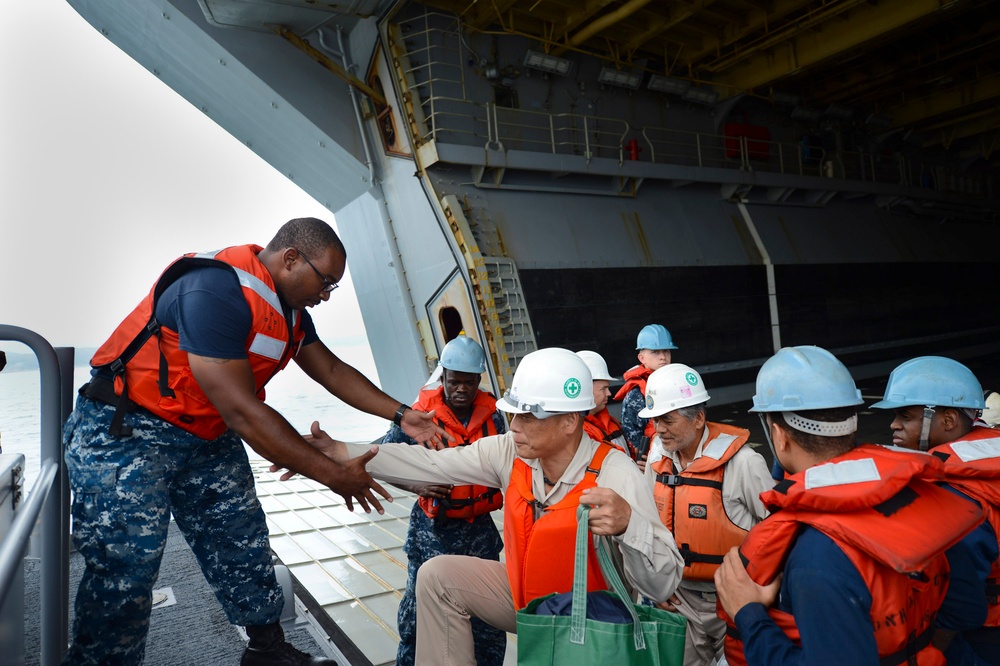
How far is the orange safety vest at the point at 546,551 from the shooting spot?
196 cm

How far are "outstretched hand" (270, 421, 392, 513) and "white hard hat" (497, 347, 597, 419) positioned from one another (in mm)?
677

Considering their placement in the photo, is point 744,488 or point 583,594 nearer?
point 583,594

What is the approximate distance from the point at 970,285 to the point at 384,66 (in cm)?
1721

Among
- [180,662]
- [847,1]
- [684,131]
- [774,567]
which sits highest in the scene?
[847,1]

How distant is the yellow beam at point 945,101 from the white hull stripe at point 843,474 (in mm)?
16490

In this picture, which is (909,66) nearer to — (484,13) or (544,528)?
(484,13)

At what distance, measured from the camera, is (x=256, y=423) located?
230cm

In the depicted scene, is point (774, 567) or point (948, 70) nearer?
point (774, 567)

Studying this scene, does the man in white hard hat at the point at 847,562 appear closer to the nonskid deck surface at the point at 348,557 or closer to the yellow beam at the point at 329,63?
the nonskid deck surface at the point at 348,557

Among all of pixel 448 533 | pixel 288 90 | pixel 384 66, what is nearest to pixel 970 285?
pixel 384 66

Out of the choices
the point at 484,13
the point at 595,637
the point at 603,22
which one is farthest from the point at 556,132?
the point at 595,637

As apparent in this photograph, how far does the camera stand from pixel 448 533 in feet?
10.9

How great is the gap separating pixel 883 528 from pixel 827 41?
39.8 feet

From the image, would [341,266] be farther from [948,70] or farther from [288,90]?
[948,70]
